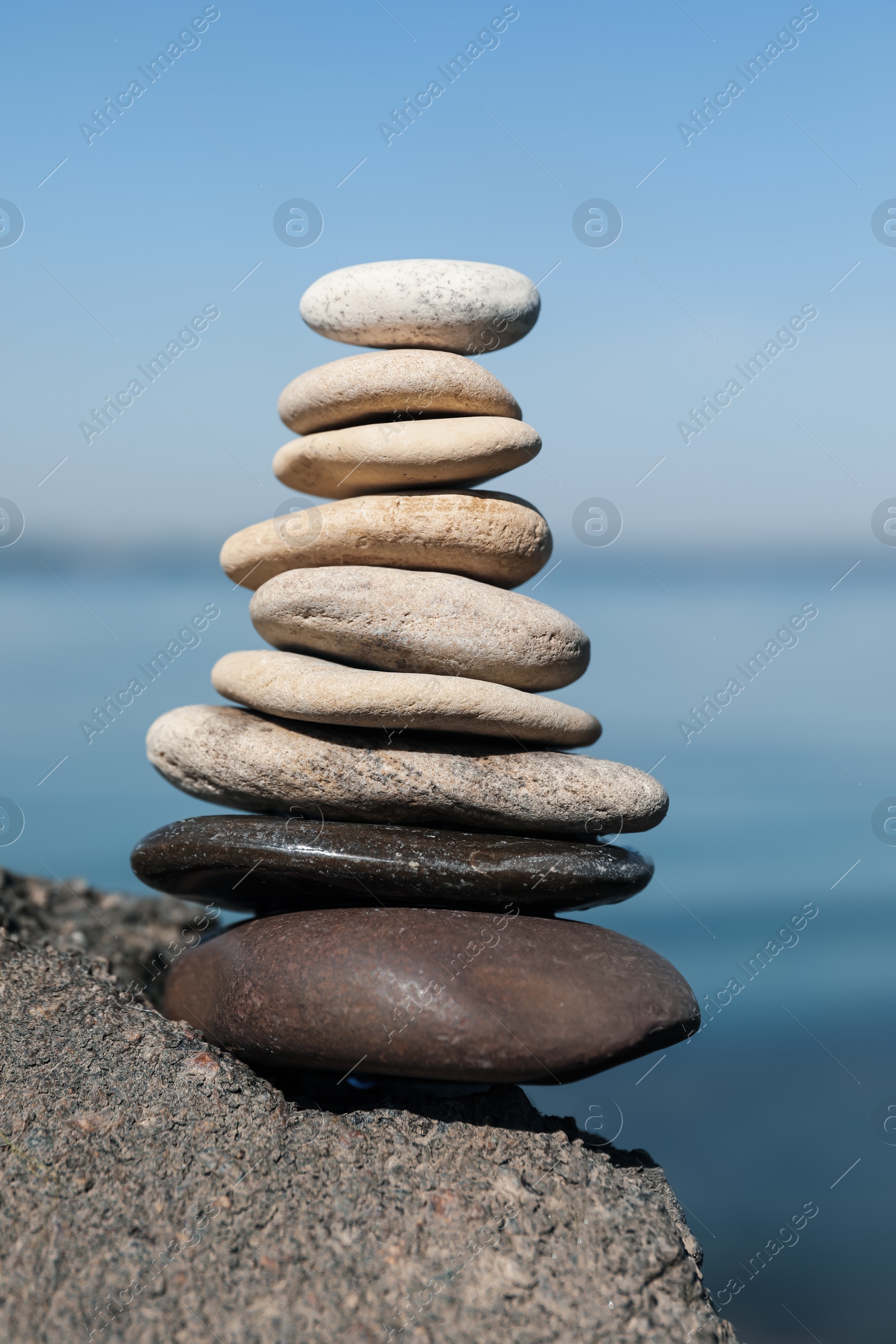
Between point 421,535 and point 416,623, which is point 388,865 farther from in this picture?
point 421,535

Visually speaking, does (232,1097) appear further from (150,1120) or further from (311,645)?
(311,645)

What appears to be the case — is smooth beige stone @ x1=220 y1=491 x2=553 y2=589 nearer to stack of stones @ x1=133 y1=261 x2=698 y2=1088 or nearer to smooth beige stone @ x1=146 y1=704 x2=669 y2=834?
stack of stones @ x1=133 y1=261 x2=698 y2=1088

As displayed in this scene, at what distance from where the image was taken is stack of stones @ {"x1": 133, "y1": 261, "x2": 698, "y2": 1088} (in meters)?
4.38

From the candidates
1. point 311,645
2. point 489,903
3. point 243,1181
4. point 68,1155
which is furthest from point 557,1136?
point 311,645

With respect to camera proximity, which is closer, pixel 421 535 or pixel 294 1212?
pixel 294 1212

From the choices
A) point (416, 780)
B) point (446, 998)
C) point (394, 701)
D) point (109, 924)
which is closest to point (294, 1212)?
point (446, 998)

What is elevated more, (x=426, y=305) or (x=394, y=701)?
(x=426, y=305)

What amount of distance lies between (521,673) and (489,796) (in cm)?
69

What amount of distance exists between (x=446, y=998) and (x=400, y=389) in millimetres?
2929

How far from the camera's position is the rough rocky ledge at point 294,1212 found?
354 centimetres

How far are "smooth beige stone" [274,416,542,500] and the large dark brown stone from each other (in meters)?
2.16

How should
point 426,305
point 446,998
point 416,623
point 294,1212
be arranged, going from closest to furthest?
point 294,1212
point 446,998
point 416,623
point 426,305

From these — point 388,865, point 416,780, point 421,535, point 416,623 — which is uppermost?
point 421,535

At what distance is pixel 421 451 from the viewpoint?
5172 millimetres
